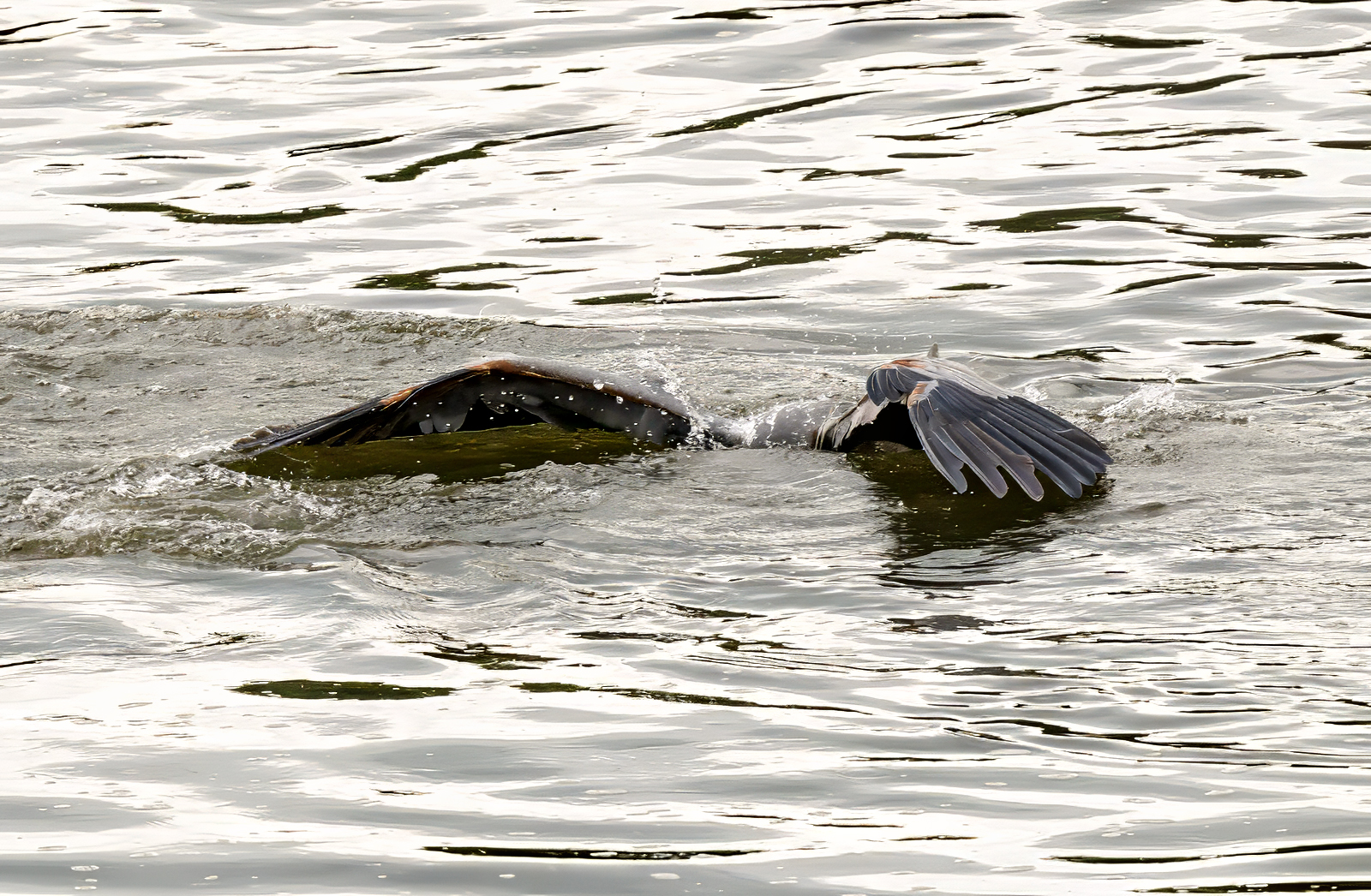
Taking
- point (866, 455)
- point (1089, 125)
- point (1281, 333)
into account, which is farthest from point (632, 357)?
point (1089, 125)

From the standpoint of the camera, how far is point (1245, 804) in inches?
128

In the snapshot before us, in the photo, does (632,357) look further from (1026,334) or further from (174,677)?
(174,677)

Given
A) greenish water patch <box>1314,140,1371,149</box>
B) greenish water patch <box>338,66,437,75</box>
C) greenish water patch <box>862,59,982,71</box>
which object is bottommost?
greenish water patch <box>1314,140,1371,149</box>

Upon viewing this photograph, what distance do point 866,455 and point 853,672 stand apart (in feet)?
6.76

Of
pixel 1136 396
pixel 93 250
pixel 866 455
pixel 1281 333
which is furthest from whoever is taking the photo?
pixel 93 250

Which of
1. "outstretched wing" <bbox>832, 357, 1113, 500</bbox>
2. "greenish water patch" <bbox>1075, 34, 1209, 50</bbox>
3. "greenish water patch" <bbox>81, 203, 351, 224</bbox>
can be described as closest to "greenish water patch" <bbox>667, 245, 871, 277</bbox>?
"greenish water patch" <bbox>81, 203, 351, 224</bbox>

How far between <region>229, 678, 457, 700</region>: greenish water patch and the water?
0.7 inches

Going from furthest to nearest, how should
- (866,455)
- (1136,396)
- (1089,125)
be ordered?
(1089,125)
(1136,396)
(866,455)

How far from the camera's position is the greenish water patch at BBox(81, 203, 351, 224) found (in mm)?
9695

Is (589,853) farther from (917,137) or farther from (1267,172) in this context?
(917,137)

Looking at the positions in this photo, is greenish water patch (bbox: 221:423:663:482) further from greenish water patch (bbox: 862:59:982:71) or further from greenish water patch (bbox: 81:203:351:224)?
greenish water patch (bbox: 862:59:982:71)

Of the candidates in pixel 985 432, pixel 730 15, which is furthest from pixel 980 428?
pixel 730 15

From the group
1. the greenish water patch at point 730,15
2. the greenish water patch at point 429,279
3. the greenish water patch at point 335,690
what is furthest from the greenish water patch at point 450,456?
the greenish water patch at point 730,15

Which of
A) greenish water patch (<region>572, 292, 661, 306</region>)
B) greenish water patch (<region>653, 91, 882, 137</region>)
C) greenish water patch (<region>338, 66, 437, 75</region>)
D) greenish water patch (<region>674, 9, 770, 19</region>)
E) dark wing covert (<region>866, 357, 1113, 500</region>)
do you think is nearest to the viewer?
dark wing covert (<region>866, 357, 1113, 500</region>)
